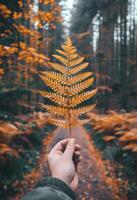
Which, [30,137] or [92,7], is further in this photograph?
[92,7]

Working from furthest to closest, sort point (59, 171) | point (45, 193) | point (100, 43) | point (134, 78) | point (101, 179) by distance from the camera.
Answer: point (134, 78)
point (100, 43)
point (101, 179)
point (59, 171)
point (45, 193)

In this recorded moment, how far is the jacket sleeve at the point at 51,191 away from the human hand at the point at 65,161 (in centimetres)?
8

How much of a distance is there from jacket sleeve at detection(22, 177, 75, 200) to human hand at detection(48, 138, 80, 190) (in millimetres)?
78

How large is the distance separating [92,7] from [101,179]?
15.2 metres

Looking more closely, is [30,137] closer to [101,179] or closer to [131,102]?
[101,179]

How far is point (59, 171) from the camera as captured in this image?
140 centimetres

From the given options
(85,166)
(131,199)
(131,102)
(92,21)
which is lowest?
(131,102)

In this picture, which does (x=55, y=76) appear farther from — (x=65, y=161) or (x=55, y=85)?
(x=65, y=161)

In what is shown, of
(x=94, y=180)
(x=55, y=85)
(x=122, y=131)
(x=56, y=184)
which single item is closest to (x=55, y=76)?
(x=55, y=85)

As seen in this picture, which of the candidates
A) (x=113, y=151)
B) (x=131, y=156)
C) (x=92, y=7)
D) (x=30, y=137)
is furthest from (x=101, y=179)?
(x=92, y=7)

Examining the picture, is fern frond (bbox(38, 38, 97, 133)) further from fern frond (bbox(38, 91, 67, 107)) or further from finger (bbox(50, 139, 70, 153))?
finger (bbox(50, 139, 70, 153))

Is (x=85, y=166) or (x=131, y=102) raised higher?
(x=85, y=166)

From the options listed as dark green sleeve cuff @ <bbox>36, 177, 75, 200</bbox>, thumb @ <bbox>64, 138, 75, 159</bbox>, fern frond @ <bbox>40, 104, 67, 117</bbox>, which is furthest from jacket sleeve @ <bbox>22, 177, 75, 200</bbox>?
fern frond @ <bbox>40, 104, 67, 117</bbox>

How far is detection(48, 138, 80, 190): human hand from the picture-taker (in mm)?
1391
